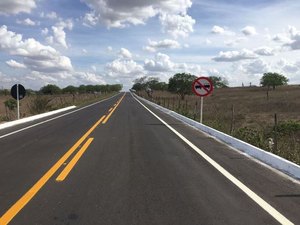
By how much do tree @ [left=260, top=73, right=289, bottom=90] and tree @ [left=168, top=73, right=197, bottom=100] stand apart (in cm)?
3293

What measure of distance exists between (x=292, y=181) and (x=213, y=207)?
2.50 meters

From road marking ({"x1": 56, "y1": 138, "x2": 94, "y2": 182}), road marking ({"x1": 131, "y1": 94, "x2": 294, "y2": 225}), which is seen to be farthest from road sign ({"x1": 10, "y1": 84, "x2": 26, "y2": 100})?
road marking ({"x1": 131, "y1": 94, "x2": 294, "y2": 225})

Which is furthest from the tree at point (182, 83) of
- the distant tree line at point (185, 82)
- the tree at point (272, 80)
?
the tree at point (272, 80)

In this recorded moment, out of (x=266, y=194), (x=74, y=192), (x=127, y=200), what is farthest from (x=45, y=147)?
(x=266, y=194)

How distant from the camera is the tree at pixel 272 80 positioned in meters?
103

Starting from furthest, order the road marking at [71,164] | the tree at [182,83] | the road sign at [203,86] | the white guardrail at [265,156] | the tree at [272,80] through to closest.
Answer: the tree at [272,80]
the tree at [182,83]
the road sign at [203,86]
the white guardrail at [265,156]
the road marking at [71,164]

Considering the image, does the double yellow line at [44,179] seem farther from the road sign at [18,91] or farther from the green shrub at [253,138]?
the road sign at [18,91]

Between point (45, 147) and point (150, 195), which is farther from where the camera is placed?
point (45, 147)

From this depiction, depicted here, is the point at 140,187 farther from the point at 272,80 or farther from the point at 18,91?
the point at 272,80

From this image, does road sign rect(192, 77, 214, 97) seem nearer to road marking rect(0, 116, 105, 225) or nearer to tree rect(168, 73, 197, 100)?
road marking rect(0, 116, 105, 225)

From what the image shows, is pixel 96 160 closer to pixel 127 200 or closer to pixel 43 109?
pixel 127 200

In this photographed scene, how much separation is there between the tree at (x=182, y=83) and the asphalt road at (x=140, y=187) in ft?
213

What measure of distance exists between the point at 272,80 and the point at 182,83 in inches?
1430

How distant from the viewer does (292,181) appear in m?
7.73
